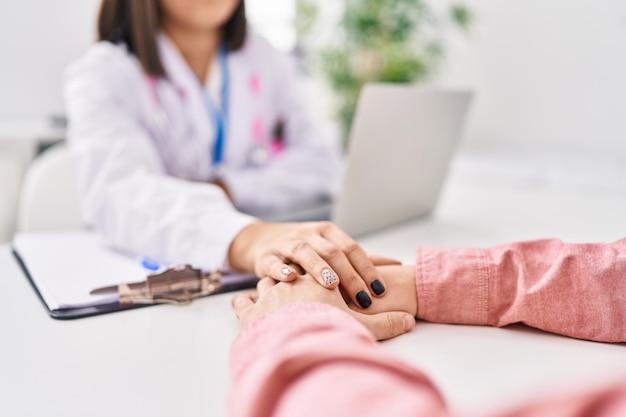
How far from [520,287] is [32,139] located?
4.28ft

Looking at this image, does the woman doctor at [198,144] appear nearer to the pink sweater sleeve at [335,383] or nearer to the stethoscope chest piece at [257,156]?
the stethoscope chest piece at [257,156]

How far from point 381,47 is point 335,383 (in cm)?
165

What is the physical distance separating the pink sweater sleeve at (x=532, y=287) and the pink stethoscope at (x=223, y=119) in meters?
0.71

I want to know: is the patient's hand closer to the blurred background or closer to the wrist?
the wrist

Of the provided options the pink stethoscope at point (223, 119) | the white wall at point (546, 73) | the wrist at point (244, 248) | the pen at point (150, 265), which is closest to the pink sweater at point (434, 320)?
the wrist at point (244, 248)

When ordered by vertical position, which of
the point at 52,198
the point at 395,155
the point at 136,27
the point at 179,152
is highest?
the point at 136,27

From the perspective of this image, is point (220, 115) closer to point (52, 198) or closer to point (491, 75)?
point (52, 198)

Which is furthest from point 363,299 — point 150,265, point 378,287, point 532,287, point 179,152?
point 179,152

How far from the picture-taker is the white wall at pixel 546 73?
153 centimetres

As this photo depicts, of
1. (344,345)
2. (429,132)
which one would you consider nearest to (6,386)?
(344,345)

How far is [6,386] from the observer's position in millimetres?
452

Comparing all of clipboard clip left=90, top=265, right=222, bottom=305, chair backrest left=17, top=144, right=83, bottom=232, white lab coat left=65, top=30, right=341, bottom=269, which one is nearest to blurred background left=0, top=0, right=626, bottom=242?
A: chair backrest left=17, top=144, right=83, bottom=232

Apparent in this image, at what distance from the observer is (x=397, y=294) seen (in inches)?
23.1

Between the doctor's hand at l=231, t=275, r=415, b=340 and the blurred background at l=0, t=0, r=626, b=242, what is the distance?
0.94 meters
